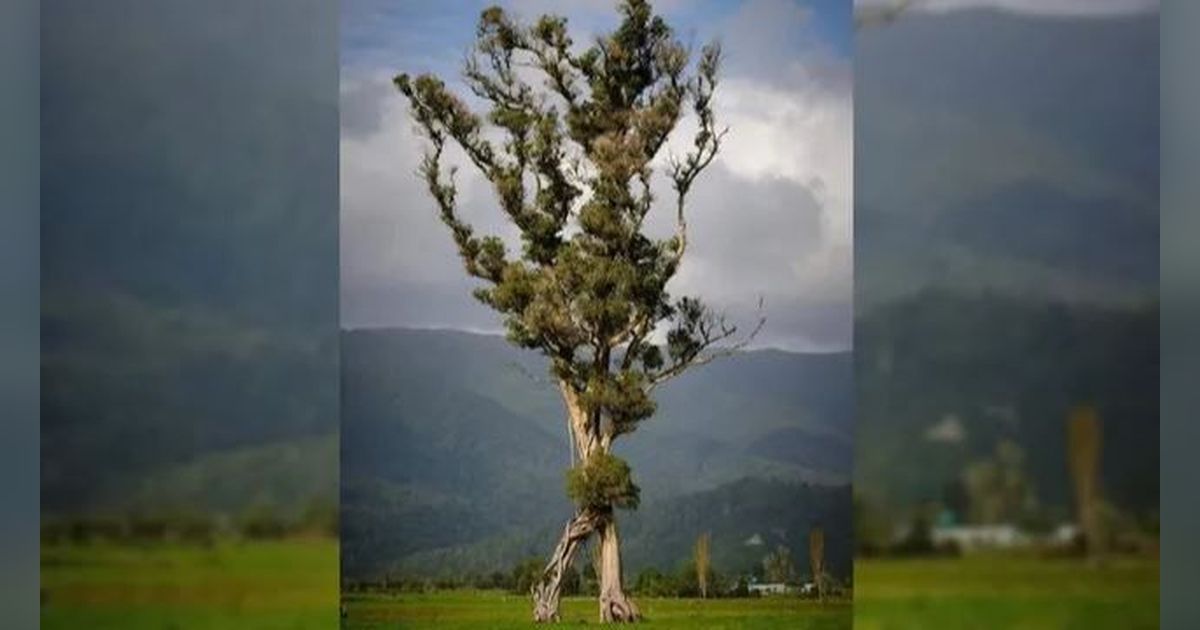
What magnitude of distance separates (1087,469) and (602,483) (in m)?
2.09

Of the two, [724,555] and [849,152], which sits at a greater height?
[849,152]

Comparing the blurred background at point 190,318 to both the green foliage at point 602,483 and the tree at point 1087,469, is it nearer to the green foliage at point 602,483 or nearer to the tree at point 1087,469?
the green foliage at point 602,483

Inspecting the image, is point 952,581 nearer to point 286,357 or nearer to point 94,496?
point 286,357

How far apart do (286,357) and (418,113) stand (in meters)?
1.23

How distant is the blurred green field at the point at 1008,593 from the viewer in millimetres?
7762

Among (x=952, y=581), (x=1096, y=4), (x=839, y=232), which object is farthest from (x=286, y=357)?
(x=1096, y=4)

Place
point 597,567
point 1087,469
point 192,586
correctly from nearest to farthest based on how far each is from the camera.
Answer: point 1087,469 → point 192,586 → point 597,567

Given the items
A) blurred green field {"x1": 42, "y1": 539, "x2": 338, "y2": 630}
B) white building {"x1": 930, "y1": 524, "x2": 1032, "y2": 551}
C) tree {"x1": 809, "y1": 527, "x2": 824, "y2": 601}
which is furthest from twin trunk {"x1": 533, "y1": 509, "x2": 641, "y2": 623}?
white building {"x1": 930, "y1": 524, "x2": 1032, "y2": 551}

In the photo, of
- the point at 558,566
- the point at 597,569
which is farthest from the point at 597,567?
the point at 558,566

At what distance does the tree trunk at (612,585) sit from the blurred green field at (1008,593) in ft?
3.32

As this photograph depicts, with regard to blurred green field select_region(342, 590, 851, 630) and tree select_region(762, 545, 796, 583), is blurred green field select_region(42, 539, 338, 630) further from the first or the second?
tree select_region(762, 545, 796, 583)

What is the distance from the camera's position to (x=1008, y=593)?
7.79 meters

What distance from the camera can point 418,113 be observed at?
8.04 meters

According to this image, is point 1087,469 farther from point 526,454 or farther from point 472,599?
point 472,599
